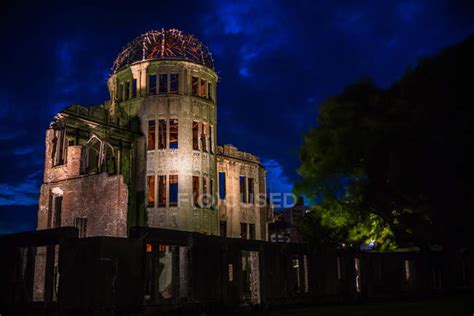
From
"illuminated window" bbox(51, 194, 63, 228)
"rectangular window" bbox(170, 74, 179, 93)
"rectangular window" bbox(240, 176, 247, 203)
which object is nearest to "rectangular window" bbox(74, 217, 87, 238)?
"illuminated window" bbox(51, 194, 63, 228)

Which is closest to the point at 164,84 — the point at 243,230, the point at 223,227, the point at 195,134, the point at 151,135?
the point at 151,135

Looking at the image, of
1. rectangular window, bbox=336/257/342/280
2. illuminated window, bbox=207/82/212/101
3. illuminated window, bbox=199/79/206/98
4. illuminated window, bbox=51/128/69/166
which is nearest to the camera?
rectangular window, bbox=336/257/342/280

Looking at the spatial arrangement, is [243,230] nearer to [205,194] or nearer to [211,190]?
[211,190]

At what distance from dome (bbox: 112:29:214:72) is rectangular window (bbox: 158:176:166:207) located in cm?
762

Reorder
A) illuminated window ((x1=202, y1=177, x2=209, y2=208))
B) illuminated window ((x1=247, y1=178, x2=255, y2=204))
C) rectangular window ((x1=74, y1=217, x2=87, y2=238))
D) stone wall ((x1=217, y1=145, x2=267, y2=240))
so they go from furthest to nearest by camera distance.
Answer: illuminated window ((x1=247, y1=178, x2=255, y2=204)) → stone wall ((x1=217, y1=145, x2=267, y2=240)) → illuminated window ((x1=202, y1=177, x2=209, y2=208)) → rectangular window ((x1=74, y1=217, x2=87, y2=238))

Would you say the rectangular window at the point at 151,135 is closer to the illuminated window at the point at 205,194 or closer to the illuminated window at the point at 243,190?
the illuminated window at the point at 205,194

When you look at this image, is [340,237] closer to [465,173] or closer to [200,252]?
[200,252]

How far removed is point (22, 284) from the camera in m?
20.1

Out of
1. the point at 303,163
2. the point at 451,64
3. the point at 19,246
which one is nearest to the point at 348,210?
the point at 303,163

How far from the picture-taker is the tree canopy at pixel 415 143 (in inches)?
507

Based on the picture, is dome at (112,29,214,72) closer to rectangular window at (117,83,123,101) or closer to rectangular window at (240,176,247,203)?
rectangular window at (117,83,123,101)

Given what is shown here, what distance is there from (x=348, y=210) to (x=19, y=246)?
12875 millimetres

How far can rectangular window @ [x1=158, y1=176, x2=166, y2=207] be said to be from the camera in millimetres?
30661

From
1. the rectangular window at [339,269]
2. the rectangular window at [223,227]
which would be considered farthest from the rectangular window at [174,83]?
the rectangular window at [339,269]
